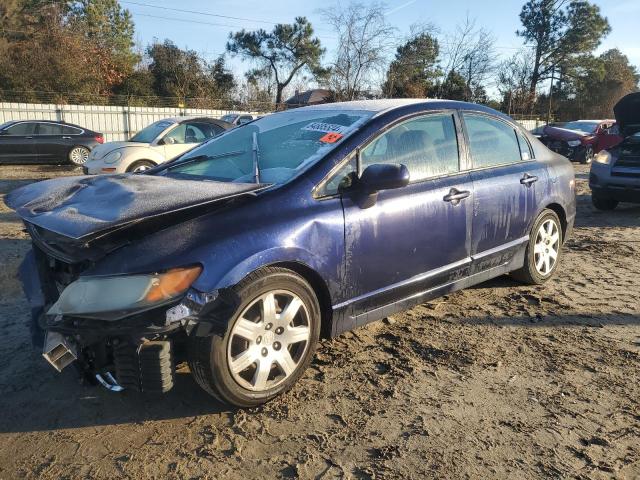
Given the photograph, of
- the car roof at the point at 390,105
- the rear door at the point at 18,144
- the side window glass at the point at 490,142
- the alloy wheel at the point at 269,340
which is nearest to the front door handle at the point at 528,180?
the side window glass at the point at 490,142

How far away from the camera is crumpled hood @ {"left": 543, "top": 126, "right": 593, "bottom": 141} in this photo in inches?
706

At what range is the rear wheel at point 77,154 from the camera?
53.8ft

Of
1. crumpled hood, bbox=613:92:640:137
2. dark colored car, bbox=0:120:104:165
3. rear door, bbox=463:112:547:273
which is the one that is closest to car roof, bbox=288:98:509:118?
rear door, bbox=463:112:547:273

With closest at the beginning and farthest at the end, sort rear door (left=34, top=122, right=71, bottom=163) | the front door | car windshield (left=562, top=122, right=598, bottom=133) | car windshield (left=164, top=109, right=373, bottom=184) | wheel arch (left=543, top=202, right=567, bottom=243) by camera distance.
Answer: the front door → car windshield (left=164, top=109, right=373, bottom=184) → wheel arch (left=543, top=202, right=567, bottom=243) → rear door (left=34, top=122, right=71, bottom=163) → car windshield (left=562, top=122, right=598, bottom=133)

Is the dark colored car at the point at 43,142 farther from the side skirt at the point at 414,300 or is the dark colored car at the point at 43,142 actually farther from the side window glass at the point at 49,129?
the side skirt at the point at 414,300

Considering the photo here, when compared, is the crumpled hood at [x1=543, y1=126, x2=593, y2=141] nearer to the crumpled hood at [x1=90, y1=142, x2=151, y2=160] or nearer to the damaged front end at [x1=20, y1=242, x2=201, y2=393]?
the crumpled hood at [x1=90, y1=142, x2=151, y2=160]

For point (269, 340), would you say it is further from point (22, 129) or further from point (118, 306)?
point (22, 129)

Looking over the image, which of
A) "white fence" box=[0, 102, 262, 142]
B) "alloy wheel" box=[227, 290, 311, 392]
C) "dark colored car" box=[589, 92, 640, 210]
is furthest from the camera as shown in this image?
"white fence" box=[0, 102, 262, 142]

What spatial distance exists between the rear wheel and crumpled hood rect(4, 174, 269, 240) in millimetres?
14484

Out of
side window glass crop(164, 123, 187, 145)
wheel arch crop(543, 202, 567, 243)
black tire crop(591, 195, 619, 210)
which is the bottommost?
black tire crop(591, 195, 619, 210)

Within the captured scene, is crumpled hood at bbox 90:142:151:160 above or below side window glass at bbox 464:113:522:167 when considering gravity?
below

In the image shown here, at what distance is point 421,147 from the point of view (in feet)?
12.2

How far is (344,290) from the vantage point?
10.2 ft

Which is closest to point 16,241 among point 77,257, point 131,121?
point 77,257
